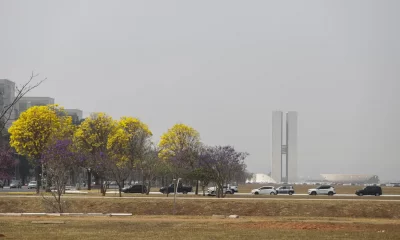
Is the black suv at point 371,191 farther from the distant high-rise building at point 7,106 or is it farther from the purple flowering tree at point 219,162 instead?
the distant high-rise building at point 7,106

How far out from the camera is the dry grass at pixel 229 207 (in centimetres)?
5338

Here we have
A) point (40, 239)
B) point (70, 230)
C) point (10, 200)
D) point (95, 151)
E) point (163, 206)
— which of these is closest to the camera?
point (40, 239)

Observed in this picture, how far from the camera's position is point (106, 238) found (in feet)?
102

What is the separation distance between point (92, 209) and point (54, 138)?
33.1 m

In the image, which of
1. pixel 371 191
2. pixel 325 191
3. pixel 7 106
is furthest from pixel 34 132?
pixel 7 106

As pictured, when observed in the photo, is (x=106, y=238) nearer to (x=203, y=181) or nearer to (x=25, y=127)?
(x=203, y=181)

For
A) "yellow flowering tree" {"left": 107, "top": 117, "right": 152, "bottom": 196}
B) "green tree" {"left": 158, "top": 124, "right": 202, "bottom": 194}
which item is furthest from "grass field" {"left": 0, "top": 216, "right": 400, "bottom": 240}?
"green tree" {"left": 158, "top": 124, "right": 202, "bottom": 194}

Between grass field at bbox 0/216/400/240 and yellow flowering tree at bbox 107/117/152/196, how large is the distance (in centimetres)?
5391

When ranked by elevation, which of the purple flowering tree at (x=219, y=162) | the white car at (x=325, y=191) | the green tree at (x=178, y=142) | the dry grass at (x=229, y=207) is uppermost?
the green tree at (x=178, y=142)

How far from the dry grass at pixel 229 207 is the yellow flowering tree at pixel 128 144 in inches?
1331

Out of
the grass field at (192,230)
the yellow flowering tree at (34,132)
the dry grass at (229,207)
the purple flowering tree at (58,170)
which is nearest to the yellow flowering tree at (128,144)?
the yellow flowering tree at (34,132)

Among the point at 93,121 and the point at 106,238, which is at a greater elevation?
the point at 93,121

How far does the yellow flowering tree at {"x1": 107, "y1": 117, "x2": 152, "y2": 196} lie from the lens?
98863 millimetres

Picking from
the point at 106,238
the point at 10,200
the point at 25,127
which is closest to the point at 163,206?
the point at 10,200
